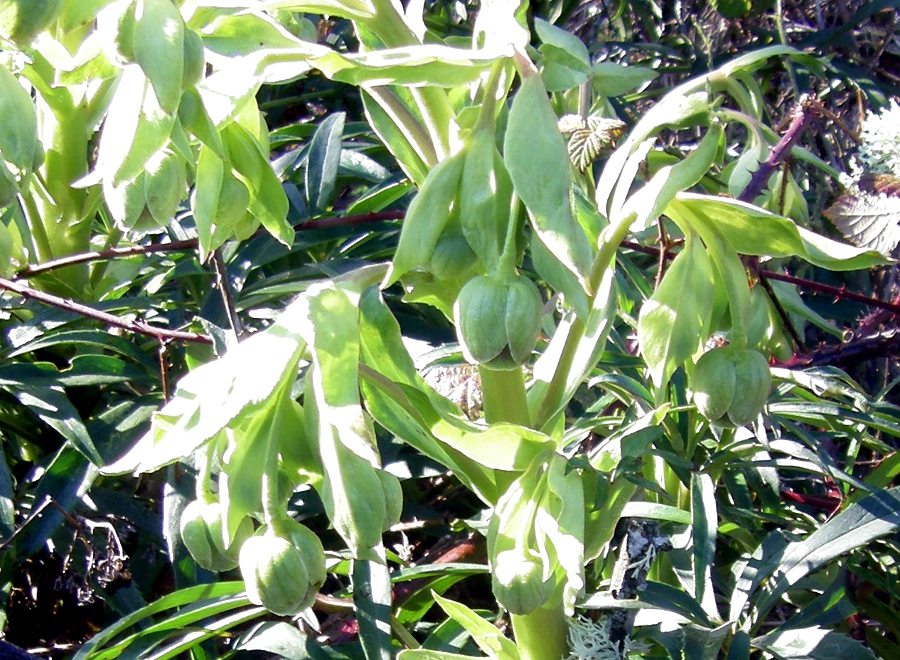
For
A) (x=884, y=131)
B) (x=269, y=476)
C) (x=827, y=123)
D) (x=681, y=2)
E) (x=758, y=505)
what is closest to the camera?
(x=269, y=476)

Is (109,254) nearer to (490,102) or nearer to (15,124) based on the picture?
(15,124)

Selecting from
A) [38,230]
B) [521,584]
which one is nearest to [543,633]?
[521,584]

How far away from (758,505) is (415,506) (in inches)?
16.6

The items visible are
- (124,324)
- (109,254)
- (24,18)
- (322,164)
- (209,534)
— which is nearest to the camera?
(24,18)

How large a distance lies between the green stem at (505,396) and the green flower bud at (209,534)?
0.20 m

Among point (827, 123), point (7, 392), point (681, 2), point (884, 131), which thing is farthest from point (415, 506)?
point (681, 2)

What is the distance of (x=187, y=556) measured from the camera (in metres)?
0.87

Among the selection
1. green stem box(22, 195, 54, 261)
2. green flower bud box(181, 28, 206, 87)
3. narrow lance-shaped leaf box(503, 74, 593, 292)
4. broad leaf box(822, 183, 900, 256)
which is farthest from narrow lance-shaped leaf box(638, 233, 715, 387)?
green stem box(22, 195, 54, 261)

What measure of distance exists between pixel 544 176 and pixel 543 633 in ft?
1.22

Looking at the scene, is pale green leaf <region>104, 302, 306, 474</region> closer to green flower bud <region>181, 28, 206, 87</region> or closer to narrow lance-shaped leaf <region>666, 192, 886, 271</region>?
green flower bud <region>181, 28, 206, 87</region>

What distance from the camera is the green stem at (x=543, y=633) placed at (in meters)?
0.72

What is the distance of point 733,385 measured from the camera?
657mm

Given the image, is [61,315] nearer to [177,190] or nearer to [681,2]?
[177,190]

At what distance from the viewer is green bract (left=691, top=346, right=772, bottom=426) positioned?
657mm
